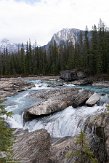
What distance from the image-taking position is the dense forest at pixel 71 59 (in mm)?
81625

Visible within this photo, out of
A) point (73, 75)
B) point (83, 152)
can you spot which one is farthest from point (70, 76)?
point (83, 152)

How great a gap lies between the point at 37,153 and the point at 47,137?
3.55m

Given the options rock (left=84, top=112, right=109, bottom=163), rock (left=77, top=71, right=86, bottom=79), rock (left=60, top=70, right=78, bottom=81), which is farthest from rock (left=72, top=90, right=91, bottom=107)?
rock (left=60, top=70, right=78, bottom=81)

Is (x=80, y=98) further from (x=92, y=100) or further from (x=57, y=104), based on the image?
(x=57, y=104)

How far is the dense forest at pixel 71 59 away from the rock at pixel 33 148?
56244 mm

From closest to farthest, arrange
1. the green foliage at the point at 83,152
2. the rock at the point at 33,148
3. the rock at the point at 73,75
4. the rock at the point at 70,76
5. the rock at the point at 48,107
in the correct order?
1. the green foliage at the point at 83,152
2. the rock at the point at 33,148
3. the rock at the point at 48,107
4. the rock at the point at 73,75
5. the rock at the point at 70,76

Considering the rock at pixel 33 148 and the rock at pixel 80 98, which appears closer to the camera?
the rock at pixel 33 148

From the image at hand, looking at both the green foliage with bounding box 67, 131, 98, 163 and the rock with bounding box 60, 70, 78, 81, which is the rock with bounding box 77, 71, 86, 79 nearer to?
the rock with bounding box 60, 70, 78, 81

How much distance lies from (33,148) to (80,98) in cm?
1408

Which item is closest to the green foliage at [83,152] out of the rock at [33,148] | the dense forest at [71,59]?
the rock at [33,148]

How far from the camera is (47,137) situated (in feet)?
82.3

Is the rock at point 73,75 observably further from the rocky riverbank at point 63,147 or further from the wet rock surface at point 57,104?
the rocky riverbank at point 63,147

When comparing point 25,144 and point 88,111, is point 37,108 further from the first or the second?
point 25,144

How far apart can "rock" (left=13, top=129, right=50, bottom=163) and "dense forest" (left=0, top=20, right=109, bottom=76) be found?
185 ft
